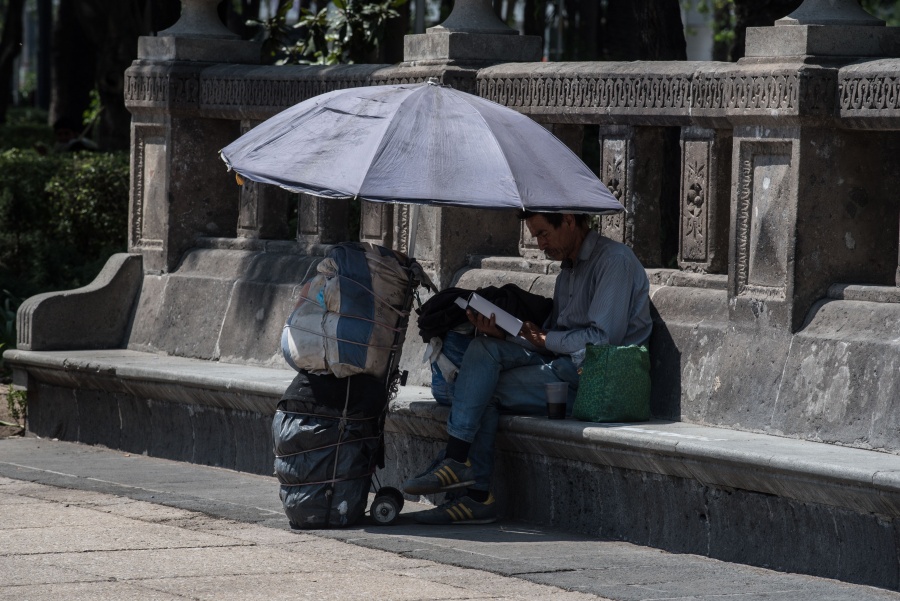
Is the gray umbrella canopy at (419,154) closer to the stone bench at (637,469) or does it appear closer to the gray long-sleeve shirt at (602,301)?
the gray long-sleeve shirt at (602,301)

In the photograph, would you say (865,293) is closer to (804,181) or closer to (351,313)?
(804,181)

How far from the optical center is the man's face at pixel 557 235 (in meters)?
6.67

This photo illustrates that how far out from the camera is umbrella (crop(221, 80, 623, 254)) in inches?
243

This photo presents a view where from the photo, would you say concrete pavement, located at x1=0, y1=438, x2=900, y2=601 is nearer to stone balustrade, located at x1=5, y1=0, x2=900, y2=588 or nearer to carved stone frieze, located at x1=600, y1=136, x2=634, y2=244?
stone balustrade, located at x1=5, y1=0, x2=900, y2=588

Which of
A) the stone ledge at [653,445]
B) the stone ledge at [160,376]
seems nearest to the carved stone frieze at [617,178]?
the stone ledge at [653,445]

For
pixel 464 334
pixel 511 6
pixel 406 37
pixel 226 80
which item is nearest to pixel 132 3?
pixel 226 80

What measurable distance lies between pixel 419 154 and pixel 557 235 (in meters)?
0.73

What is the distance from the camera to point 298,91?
846cm

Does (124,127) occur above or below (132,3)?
below

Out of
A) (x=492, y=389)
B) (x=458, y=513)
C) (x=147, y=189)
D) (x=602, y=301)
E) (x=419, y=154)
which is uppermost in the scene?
(x=419, y=154)

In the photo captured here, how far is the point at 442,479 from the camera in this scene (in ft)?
21.1

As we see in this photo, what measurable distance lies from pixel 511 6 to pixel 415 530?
24286 millimetres

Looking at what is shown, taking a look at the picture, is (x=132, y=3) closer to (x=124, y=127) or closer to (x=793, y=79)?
(x=124, y=127)

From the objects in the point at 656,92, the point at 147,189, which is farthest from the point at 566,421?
the point at 147,189
